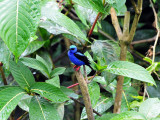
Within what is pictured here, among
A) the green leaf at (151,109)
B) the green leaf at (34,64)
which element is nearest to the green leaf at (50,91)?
the green leaf at (34,64)

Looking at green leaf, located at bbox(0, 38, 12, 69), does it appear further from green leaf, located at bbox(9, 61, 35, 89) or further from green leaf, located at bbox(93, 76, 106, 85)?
green leaf, located at bbox(93, 76, 106, 85)

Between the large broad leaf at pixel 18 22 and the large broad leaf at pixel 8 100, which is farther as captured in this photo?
the large broad leaf at pixel 8 100

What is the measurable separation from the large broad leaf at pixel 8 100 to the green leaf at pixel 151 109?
0.56m

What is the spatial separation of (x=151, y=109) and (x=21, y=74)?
64 cm

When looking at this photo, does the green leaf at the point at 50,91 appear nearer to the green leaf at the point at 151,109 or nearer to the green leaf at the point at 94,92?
the green leaf at the point at 94,92

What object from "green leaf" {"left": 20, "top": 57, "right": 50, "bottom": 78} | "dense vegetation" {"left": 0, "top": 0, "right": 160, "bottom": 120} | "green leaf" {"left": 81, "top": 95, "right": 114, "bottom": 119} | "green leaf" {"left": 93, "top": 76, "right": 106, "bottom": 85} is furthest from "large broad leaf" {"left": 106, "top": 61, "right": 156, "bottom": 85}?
"green leaf" {"left": 81, "top": 95, "right": 114, "bottom": 119}

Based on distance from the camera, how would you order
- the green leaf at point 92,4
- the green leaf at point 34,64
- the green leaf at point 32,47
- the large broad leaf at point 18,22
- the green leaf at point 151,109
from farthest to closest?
the green leaf at point 32,47
the green leaf at point 34,64
the green leaf at point 151,109
the green leaf at point 92,4
the large broad leaf at point 18,22

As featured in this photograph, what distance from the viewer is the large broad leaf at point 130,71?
1136mm

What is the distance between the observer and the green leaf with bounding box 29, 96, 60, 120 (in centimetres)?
112

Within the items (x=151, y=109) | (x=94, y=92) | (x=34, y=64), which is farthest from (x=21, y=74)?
(x=151, y=109)

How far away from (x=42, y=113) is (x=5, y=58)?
1.26ft

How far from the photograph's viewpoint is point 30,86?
1191mm

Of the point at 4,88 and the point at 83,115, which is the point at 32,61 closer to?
the point at 4,88

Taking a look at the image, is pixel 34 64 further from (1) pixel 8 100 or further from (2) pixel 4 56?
(1) pixel 8 100
